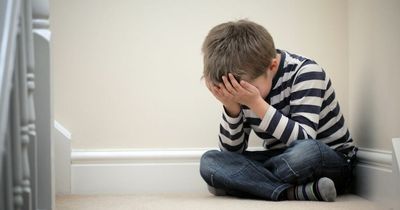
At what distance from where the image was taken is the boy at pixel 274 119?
114 cm

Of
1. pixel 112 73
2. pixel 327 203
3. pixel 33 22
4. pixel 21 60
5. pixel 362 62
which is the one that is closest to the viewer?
pixel 21 60

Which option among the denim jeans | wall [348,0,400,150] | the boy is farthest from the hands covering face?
wall [348,0,400,150]

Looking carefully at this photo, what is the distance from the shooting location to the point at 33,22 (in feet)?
2.82

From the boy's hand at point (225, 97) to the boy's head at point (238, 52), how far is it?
0.6 inches

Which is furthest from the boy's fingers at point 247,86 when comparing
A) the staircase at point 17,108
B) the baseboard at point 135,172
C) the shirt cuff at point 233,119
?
the staircase at point 17,108

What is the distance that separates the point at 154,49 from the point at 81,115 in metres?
0.28

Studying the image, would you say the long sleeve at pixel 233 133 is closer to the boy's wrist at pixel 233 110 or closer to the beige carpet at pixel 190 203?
the boy's wrist at pixel 233 110

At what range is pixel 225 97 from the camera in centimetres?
118

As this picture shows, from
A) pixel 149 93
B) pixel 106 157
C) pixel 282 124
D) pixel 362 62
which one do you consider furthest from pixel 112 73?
pixel 362 62

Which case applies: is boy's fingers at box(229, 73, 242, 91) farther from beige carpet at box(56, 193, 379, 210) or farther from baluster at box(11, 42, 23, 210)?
baluster at box(11, 42, 23, 210)

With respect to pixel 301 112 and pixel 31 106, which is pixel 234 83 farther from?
pixel 31 106

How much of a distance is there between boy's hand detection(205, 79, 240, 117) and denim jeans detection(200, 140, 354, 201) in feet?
0.34

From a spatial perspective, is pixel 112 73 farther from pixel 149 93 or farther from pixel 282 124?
pixel 282 124

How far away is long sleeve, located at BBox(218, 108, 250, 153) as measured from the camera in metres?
1.26
